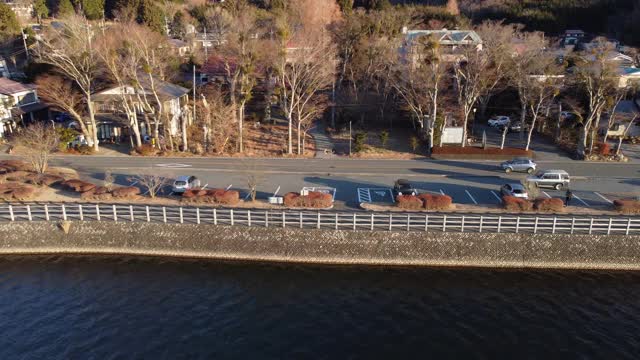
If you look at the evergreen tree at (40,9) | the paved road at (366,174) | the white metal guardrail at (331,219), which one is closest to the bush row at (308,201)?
the white metal guardrail at (331,219)

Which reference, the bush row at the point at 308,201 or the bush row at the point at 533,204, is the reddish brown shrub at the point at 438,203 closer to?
the bush row at the point at 533,204

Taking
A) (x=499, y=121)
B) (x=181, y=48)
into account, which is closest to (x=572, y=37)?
(x=499, y=121)

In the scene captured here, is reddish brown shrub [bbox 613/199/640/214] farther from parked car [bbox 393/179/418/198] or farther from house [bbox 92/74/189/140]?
house [bbox 92/74/189/140]

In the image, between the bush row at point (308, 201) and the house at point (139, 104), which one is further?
the house at point (139, 104)

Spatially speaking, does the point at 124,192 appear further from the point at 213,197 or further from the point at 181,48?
the point at 181,48

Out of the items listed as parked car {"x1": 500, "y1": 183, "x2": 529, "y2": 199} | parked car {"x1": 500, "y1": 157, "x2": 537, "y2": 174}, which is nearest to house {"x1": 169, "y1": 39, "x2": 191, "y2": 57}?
parked car {"x1": 500, "y1": 157, "x2": 537, "y2": 174}
